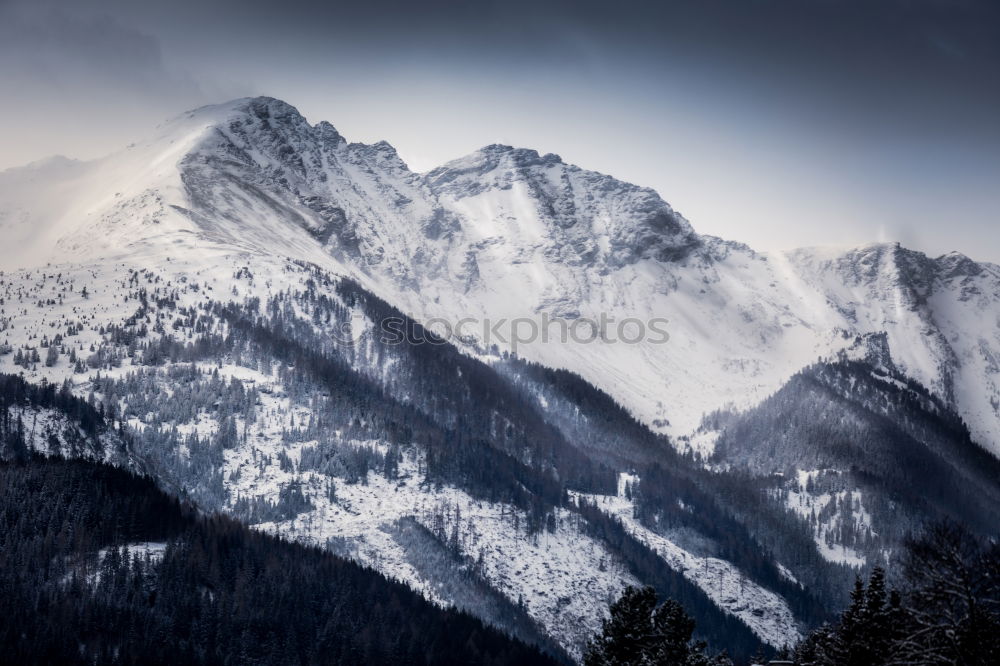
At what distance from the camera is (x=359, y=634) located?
156 meters

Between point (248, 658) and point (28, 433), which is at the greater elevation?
point (28, 433)

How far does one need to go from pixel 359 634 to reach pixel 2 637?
52.6 meters

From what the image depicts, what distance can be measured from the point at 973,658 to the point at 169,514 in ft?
496

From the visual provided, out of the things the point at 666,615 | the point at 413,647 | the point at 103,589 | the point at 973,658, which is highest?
the point at 973,658

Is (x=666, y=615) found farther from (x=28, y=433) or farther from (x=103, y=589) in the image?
(x=28, y=433)

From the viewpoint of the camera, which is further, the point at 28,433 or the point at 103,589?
the point at 28,433

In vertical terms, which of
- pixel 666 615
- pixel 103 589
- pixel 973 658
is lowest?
pixel 103 589

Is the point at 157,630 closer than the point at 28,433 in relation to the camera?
Yes

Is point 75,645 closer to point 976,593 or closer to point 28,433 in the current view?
point 28,433

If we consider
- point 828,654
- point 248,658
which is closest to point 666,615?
point 828,654

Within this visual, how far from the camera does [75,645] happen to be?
131m

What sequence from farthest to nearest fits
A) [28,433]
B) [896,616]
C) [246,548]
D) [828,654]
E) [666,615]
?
[28,433]
[246,548]
[666,615]
[828,654]
[896,616]

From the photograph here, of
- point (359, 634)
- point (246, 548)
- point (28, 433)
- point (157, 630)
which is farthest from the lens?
Answer: point (28, 433)

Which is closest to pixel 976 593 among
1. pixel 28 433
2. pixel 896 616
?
pixel 896 616
